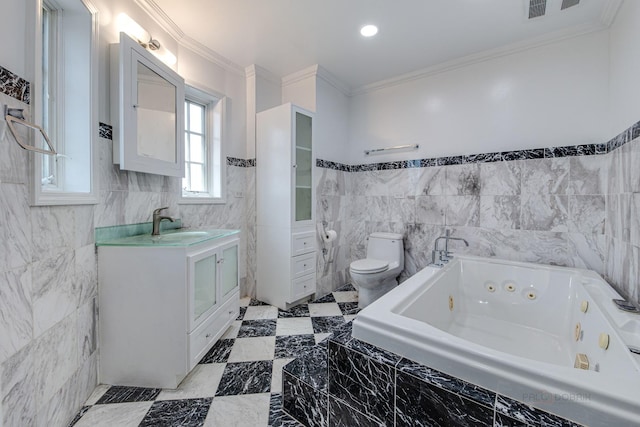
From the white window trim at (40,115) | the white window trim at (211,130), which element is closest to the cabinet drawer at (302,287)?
the white window trim at (211,130)

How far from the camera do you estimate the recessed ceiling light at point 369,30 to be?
2.10m

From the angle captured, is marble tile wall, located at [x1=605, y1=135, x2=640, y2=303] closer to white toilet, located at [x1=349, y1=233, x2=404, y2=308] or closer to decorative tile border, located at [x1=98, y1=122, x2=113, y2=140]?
white toilet, located at [x1=349, y1=233, x2=404, y2=308]

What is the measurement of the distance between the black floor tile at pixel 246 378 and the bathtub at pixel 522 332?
0.80 metres

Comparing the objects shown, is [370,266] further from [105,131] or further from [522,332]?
[105,131]

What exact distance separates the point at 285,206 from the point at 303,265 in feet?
1.97

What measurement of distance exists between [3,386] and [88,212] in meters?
0.79

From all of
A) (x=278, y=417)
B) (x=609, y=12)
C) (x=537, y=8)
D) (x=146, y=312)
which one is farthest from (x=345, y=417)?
(x=609, y=12)

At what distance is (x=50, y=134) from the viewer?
138 cm

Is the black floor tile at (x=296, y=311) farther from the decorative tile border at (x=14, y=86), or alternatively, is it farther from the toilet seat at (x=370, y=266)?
the decorative tile border at (x=14, y=86)

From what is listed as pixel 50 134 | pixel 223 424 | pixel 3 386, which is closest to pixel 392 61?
pixel 50 134

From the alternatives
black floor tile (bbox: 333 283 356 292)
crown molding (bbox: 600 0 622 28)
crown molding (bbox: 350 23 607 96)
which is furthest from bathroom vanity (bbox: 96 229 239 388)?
crown molding (bbox: 600 0 622 28)

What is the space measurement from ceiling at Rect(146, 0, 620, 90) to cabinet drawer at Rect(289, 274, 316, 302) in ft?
6.93

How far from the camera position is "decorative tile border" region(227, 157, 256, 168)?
2623 millimetres

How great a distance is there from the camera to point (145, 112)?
174cm
